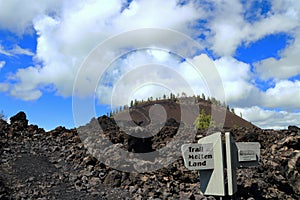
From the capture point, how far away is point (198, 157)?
4.63 metres

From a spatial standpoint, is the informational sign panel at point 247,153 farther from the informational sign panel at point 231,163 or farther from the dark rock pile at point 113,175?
the dark rock pile at point 113,175

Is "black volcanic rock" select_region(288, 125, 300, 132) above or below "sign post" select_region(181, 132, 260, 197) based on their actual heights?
above

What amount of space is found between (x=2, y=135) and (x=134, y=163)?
7.40 m

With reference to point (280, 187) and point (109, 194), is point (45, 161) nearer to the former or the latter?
point (109, 194)

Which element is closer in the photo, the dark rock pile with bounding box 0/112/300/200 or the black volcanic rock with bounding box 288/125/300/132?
the dark rock pile with bounding box 0/112/300/200

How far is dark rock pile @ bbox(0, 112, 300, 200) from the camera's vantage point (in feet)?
33.5

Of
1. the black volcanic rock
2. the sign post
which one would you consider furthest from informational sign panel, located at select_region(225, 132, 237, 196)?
the black volcanic rock

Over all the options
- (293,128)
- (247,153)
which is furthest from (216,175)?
(293,128)

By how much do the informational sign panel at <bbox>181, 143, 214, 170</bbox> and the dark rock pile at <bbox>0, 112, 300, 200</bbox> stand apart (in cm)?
540

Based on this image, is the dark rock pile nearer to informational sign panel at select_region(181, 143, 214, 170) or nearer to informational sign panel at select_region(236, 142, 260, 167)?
informational sign panel at select_region(236, 142, 260, 167)

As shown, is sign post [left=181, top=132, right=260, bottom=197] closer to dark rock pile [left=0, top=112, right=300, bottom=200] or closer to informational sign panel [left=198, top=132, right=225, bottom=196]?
informational sign panel [left=198, top=132, right=225, bottom=196]

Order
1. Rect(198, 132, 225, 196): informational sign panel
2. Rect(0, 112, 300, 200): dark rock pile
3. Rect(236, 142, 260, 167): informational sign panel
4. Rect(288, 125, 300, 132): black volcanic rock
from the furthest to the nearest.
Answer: Rect(288, 125, 300, 132): black volcanic rock
Rect(0, 112, 300, 200): dark rock pile
Rect(236, 142, 260, 167): informational sign panel
Rect(198, 132, 225, 196): informational sign panel

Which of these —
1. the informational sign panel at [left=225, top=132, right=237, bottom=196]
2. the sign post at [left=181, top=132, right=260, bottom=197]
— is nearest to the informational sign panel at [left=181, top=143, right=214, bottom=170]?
the sign post at [left=181, top=132, right=260, bottom=197]

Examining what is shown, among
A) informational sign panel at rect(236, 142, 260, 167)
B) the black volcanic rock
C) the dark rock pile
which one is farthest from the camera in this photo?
the black volcanic rock
